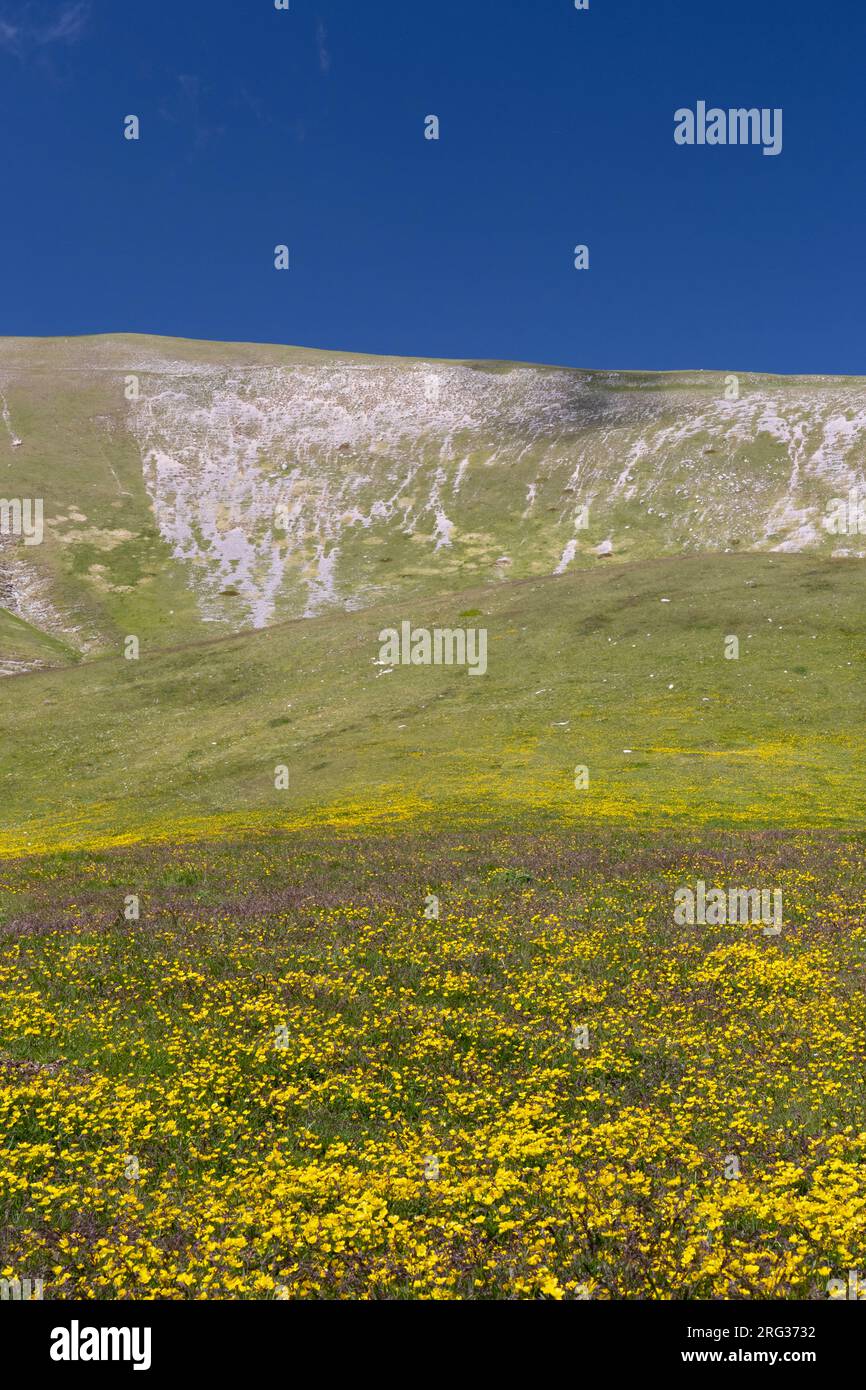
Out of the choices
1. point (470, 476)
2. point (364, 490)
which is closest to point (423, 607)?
point (364, 490)

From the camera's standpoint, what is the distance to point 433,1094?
14.5 metres

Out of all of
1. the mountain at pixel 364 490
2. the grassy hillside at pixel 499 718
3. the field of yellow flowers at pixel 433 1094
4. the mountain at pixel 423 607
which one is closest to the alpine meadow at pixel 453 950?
the field of yellow flowers at pixel 433 1094

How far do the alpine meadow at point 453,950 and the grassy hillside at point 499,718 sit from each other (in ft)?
1.44

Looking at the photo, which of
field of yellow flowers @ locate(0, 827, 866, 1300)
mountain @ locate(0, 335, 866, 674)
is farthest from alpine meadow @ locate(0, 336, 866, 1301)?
mountain @ locate(0, 335, 866, 674)

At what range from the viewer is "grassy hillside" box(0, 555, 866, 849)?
153ft

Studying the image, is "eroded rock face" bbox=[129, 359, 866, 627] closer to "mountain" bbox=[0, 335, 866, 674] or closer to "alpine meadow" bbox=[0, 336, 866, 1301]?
"mountain" bbox=[0, 335, 866, 674]

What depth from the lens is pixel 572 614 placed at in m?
82.5

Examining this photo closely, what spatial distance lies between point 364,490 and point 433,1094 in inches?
6519

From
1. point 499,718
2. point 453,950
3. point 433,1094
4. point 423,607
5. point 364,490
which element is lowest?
point 433,1094

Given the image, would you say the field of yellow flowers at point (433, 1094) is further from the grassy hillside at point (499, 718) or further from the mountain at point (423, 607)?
the grassy hillside at point (499, 718)

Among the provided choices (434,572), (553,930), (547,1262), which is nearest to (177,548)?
(434,572)

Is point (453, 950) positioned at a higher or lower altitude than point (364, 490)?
lower

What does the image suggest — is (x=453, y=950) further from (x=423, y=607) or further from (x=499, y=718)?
(x=423, y=607)
